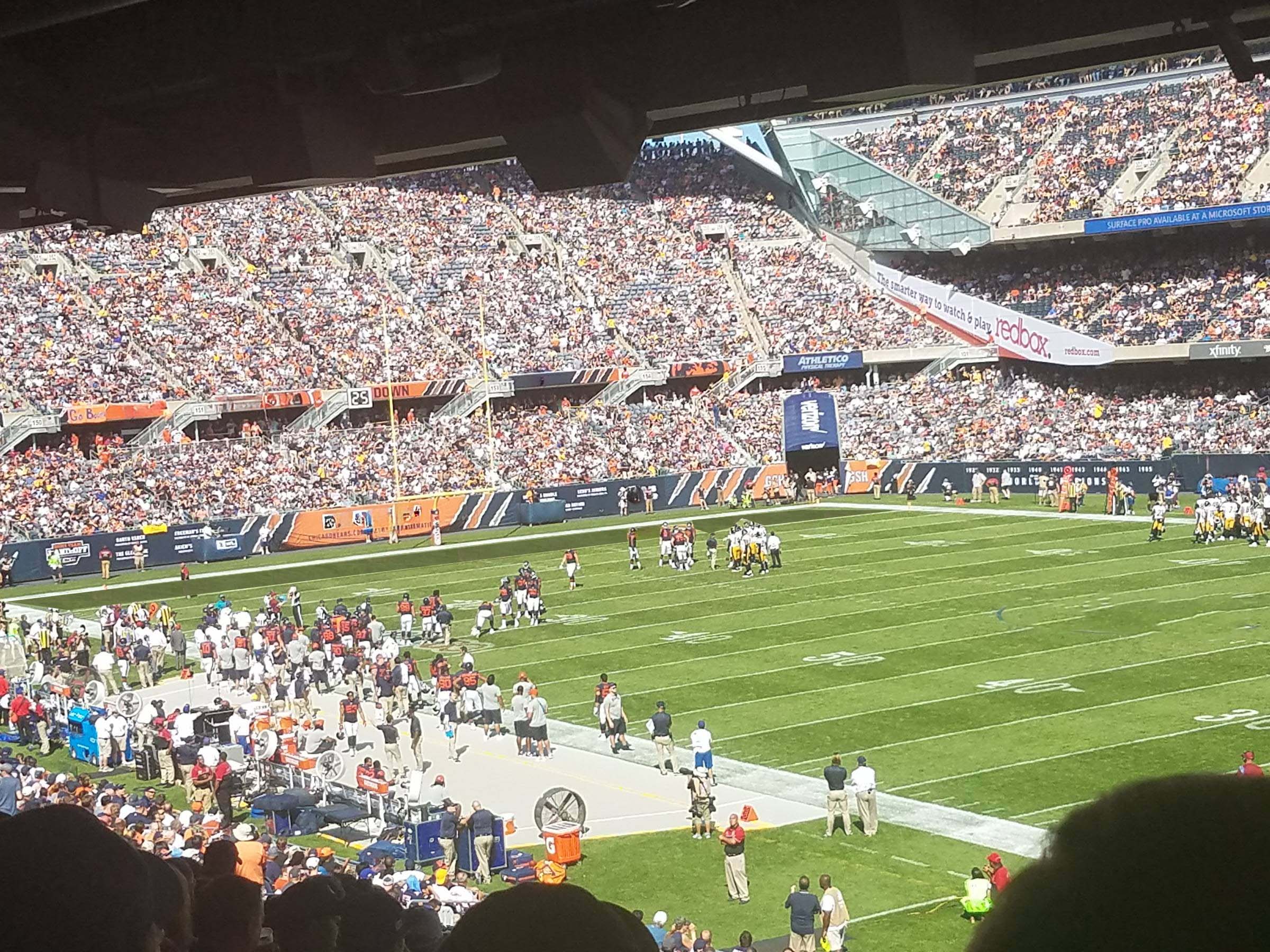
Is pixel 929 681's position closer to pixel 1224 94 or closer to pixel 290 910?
pixel 290 910

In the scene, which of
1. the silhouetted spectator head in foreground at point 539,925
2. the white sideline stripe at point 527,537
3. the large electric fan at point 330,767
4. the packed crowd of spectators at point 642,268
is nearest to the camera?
the silhouetted spectator head in foreground at point 539,925

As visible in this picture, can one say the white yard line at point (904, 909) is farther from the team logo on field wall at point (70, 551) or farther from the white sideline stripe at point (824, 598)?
the team logo on field wall at point (70, 551)

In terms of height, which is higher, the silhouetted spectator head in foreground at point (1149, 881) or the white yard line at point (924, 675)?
the silhouetted spectator head in foreground at point (1149, 881)

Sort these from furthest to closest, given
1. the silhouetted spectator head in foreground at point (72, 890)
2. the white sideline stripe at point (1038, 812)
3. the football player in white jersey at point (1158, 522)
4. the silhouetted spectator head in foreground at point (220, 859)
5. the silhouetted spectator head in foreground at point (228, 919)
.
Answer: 1. the football player in white jersey at point (1158, 522)
2. the white sideline stripe at point (1038, 812)
3. the silhouetted spectator head in foreground at point (220, 859)
4. the silhouetted spectator head in foreground at point (228, 919)
5. the silhouetted spectator head in foreground at point (72, 890)

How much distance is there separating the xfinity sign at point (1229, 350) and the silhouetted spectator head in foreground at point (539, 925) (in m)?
53.7

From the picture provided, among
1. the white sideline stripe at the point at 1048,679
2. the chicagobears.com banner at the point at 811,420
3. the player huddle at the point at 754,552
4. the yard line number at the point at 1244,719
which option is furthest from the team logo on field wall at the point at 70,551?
the yard line number at the point at 1244,719

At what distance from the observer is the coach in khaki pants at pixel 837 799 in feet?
53.2

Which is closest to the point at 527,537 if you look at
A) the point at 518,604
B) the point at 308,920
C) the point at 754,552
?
the point at 754,552

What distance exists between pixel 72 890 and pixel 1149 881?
1.83m

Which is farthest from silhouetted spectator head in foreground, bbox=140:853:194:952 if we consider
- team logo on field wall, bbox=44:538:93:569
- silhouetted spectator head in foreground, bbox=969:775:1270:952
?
team logo on field wall, bbox=44:538:93:569

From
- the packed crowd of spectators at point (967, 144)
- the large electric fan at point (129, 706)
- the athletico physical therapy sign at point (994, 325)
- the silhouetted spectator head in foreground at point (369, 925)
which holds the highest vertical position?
the packed crowd of spectators at point (967, 144)

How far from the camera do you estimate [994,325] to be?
59031 millimetres

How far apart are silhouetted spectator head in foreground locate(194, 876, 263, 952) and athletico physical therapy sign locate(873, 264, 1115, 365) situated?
180 feet

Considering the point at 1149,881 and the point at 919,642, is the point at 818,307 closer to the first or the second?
the point at 919,642
